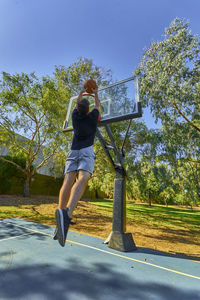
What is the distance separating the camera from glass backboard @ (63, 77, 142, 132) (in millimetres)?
4008

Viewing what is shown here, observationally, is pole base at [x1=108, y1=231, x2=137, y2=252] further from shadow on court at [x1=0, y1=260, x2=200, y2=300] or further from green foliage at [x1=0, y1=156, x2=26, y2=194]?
green foliage at [x1=0, y1=156, x2=26, y2=194]

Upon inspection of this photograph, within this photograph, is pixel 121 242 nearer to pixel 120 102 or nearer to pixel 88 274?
pixel 88 274

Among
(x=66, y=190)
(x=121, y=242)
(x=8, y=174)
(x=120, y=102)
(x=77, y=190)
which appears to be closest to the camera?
(x=77, y=190)

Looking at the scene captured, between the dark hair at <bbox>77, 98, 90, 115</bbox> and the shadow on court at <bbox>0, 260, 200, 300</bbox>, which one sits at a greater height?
the dark hair at <bbox>77, 98, 90, 115</bbox>

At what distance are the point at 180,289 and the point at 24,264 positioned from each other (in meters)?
2.20

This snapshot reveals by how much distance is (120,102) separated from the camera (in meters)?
4.56

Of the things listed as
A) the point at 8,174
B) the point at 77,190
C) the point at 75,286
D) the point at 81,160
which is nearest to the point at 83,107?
the point at 81,160

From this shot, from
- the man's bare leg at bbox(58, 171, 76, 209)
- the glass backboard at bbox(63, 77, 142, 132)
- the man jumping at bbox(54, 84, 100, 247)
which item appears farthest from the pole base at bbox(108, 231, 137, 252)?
the glass backboard at bbox(63, 77, 142, 132)

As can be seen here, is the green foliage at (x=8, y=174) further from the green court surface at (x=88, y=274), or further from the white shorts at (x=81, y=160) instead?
the white shorts at (x=81, y=160)

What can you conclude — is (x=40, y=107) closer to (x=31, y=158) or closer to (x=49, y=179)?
(x=31, y=158)

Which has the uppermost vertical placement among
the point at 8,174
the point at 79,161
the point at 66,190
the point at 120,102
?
the point at 120,102

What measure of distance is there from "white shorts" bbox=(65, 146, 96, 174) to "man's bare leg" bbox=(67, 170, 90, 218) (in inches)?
2.9

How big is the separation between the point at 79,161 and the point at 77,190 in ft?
1.28

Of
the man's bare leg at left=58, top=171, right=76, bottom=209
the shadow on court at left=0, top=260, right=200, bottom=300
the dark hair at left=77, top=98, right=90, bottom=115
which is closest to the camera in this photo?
the shadow on court at left=0, top=260, right=200, bottom=300
